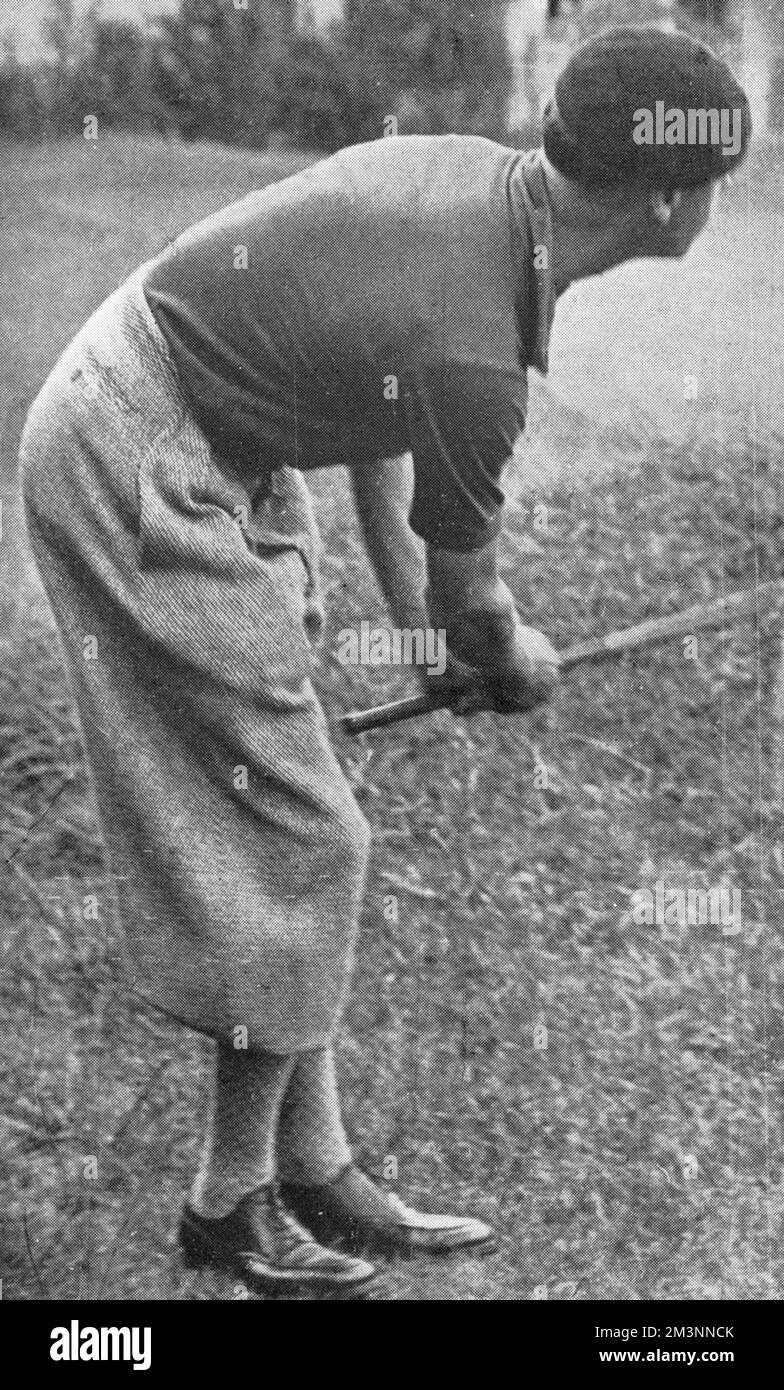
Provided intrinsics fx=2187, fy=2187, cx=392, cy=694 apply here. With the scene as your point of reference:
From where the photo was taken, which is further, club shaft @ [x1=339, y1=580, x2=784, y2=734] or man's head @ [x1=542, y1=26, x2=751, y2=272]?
club shaft @ [x1=339, y1=580, x2=784, y2=734]

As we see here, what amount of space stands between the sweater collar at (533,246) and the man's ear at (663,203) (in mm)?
229

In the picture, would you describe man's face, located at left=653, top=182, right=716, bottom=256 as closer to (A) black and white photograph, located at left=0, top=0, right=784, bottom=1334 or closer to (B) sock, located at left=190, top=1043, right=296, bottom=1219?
(A) black and white photograph, located at left=0, top=0, right=784, bottom=1334

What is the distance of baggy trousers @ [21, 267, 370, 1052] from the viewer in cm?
440

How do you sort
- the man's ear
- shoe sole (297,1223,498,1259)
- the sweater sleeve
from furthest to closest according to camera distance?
shoe sole (297,1223,498,1259) < the man's ear < the sweater sleeve

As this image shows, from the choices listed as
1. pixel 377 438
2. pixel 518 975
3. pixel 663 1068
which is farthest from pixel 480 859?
pixel 377 438

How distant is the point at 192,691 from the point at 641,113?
4.83ft

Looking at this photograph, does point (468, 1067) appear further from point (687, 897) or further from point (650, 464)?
point (650, 464)

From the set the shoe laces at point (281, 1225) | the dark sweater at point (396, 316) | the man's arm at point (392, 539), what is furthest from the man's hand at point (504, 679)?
the shoe laces at point (281, 1225)

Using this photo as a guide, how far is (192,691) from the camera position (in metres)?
4.46

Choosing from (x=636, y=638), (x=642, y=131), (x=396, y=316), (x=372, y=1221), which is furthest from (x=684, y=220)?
(x=372, y=1221)

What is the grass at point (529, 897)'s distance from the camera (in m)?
4.57

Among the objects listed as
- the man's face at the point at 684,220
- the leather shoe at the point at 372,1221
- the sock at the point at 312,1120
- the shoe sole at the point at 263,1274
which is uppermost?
the man's face at the point at 684,220

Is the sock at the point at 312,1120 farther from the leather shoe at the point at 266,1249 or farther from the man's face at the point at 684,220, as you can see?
the man's face at the point at 684,220

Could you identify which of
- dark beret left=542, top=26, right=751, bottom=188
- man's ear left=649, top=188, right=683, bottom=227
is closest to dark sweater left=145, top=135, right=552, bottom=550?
dark beret left=542, top=26, right=751, bottom=188
